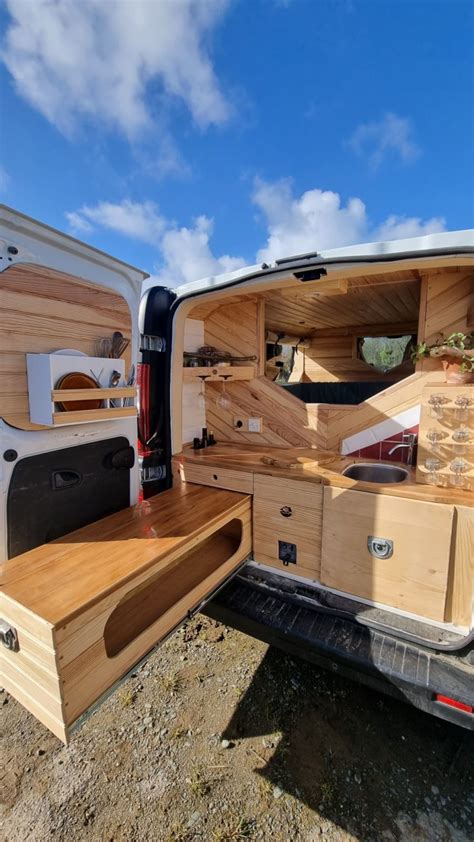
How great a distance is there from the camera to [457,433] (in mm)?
1711

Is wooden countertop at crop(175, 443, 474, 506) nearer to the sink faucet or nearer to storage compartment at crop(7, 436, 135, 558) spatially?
the sink faucet

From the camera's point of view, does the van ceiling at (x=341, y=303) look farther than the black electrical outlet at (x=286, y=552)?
Yes

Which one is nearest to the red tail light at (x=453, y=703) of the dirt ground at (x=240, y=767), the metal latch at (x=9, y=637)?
the dirt ground at (x=240, y=767)

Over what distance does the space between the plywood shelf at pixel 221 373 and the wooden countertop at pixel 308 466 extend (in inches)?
22.6

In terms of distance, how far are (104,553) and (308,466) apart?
49.6 inches

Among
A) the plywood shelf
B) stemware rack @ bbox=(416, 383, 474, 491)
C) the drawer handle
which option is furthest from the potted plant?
the plywood shelf

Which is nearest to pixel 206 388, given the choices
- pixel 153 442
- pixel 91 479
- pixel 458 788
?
pixel 153 442

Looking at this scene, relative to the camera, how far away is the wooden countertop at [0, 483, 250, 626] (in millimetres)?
1075

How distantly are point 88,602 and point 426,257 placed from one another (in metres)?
2.03

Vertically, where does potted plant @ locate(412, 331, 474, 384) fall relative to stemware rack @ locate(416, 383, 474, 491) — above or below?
above

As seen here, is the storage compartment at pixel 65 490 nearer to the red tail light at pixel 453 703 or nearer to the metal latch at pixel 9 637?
the metal latch at pixel 9 637

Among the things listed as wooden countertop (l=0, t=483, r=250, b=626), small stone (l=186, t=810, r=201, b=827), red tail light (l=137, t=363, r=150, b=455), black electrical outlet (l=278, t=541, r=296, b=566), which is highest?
red tail light (l=137, t=363, r=150, b=455)

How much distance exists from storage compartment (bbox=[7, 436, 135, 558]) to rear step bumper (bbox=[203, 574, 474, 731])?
0.85 m

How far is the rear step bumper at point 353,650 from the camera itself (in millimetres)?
1307
